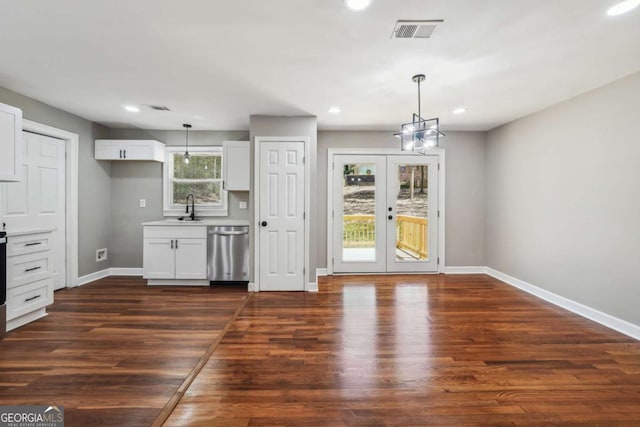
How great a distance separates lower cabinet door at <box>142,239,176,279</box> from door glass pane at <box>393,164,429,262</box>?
144 inches

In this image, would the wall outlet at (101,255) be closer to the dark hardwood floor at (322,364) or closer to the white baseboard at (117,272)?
the white baseboard at (117,272)

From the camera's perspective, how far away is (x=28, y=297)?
3.09 m

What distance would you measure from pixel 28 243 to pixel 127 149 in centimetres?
226

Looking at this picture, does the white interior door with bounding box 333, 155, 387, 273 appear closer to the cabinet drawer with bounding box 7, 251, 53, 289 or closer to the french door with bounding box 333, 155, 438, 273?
the french door with bounding box 333, 155, 438, 273

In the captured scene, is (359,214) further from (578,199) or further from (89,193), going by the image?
(89,193)

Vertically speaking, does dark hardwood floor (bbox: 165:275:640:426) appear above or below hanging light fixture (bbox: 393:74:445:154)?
below

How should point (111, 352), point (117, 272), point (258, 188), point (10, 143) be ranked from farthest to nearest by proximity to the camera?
1. point (117, 272)
2. point (258, 188)
3. point (10, 143)
4. point (111, 352)

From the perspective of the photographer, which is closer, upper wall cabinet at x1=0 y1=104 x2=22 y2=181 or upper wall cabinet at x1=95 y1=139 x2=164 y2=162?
upper wall cabinet at x1=0 y1=104 x2=22 y2=181

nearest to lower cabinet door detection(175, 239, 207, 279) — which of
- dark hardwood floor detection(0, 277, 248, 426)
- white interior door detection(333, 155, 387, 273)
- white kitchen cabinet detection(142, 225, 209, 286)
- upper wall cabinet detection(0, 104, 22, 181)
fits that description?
white kitchen cabinet detection(142, 225, 209, 286)

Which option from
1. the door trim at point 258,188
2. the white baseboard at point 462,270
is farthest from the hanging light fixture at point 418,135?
the white baseboard at point 462,270

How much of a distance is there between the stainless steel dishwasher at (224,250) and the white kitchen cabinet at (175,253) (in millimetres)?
88

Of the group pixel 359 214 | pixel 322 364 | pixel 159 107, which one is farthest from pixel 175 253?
pixel 322 364

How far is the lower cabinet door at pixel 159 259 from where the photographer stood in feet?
14.9

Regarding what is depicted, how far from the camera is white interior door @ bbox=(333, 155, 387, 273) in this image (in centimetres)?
525
